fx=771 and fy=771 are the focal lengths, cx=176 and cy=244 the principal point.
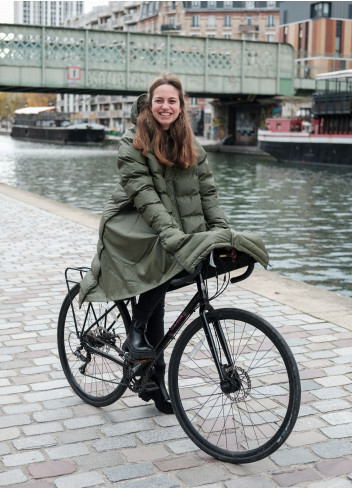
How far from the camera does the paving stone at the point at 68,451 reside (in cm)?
368

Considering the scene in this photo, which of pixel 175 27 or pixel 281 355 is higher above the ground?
pixel 175 27

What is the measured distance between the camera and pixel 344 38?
7925 cm

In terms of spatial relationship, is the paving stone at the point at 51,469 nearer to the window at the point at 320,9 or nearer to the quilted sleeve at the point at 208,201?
the quilted sleeve at the point at 208,201

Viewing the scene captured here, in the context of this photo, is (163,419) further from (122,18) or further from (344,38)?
(122,18)

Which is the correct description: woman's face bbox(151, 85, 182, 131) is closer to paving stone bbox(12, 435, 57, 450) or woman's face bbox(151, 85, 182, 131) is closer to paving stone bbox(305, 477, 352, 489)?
paving stone bbox(12, 435, 57, 450)

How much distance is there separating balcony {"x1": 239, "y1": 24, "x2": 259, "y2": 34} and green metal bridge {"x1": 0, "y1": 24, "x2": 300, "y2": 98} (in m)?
46.4

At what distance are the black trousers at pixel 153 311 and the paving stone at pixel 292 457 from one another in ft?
2.65

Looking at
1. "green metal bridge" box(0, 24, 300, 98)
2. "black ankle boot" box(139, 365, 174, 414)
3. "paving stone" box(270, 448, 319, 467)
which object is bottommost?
"paving stone" box(270, 448, 319, 467)

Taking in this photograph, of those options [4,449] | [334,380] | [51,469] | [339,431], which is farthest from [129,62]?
[51,469]

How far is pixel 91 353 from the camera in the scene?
4457mm

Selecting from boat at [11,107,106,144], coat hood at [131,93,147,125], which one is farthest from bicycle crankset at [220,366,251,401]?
boat at [11,107,106,144]

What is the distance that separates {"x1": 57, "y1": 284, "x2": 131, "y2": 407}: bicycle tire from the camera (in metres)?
4.27

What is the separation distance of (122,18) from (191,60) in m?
70.6

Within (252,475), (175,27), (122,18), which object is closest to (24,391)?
(252,475)
